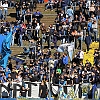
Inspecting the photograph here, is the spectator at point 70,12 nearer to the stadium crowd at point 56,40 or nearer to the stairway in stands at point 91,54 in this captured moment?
the stadium crowd at point 56,40

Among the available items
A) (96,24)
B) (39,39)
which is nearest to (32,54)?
(39,39)

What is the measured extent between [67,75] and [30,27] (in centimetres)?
587

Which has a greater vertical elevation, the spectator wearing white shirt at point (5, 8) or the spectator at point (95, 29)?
the spectator wearing white shirt at point (5, 8)

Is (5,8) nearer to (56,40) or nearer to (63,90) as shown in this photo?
(56,40)

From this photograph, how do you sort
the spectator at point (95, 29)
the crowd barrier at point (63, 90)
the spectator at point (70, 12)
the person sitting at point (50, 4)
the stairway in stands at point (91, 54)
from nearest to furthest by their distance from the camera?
the crowd barrier at point (63, 90) < the stairway in stands at point (91, 54) < the spectator at point (95, 29) < the spectator at point (70, 12) < the person sitting at point (50, 4)

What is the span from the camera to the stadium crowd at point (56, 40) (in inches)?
1067

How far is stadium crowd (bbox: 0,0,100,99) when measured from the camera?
27.1 metres

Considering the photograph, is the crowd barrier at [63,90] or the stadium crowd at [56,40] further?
the stadium crowd at [56,40]

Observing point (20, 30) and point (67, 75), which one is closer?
point (67, 75)

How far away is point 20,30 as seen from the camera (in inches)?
1257

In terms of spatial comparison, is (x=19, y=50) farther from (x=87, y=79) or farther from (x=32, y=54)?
(x=87, y=79)

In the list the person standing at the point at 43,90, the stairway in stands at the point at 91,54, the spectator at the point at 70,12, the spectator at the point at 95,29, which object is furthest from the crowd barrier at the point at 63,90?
the spectator at the point at 70,12

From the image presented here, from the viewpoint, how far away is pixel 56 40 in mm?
30875

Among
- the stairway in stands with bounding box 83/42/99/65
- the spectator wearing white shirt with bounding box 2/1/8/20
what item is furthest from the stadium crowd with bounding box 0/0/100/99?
A: the stairway in stands with bounding box 83/42/99/65
